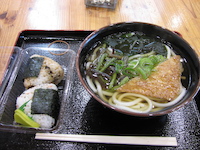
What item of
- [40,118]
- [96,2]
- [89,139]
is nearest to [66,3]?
[96,2]

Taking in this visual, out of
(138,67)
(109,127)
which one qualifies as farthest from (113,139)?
(138,67)

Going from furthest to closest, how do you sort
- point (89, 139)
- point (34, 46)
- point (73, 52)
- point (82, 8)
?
1. point (82, 8)
2. point (34, 46)
3. point (73, 52)
4. point (89, 139)

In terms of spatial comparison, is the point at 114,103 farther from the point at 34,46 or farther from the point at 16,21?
the point at 16,21

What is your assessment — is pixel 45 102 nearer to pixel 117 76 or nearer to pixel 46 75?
pixel 46 75

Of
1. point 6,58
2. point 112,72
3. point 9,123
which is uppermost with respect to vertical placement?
point 112,72

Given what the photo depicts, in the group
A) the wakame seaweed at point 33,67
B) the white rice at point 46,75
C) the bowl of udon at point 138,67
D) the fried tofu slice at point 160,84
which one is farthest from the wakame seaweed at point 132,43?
the wakame seaweed at point 33,67
